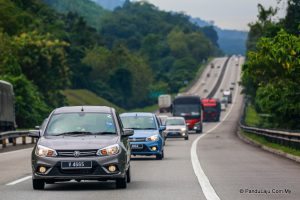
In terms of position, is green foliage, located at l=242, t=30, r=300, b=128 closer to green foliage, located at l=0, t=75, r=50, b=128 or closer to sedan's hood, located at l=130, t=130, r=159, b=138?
sedan's hood, located at l=130, t=130, r=159, b=138

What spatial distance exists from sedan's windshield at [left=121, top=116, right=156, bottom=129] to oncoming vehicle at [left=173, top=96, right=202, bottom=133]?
1824 inches

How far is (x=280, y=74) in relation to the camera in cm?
5597

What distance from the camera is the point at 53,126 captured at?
61.4ft

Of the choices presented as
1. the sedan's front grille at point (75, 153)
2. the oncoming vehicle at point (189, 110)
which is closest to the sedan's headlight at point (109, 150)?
the sedan's front grille at point (75, 153)

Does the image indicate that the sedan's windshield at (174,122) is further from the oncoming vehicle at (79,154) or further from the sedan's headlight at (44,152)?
the sedan's headlight at (44,152)

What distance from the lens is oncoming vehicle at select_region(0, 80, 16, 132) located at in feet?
164

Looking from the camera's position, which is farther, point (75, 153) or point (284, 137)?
point (284, 137)

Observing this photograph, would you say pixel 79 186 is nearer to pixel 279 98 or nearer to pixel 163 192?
pixel 163 192

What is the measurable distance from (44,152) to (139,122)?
14225mm

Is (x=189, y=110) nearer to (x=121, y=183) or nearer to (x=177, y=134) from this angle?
(x=177, y=134)

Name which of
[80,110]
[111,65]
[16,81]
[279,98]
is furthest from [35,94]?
[111,65]

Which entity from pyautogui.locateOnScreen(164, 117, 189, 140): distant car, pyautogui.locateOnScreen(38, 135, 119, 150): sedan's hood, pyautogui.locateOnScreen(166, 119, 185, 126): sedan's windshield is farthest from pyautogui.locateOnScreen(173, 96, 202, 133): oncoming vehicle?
pyautogui.locateOnScreen(38, 135, 119, 150): sedan's hood

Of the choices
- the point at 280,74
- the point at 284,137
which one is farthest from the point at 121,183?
the point at 280,74

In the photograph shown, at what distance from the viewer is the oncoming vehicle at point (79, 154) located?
Answer: 57.1 feet
